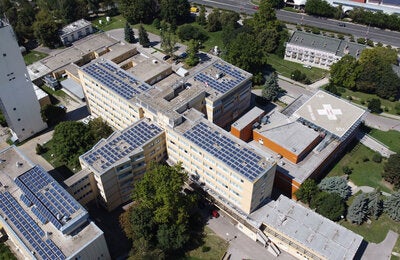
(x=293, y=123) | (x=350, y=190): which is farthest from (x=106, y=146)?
(x=350, y=190)

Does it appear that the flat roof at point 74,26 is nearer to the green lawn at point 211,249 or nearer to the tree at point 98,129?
the tree at point 98,129

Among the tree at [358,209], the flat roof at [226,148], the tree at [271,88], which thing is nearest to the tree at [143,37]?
the tree at [271,88]

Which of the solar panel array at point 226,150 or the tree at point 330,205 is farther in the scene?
the tree at point 330,205

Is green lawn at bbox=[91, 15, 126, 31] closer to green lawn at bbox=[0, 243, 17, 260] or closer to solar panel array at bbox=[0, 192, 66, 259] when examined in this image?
solar panel array at bbox=[0, 192, 66, 259]

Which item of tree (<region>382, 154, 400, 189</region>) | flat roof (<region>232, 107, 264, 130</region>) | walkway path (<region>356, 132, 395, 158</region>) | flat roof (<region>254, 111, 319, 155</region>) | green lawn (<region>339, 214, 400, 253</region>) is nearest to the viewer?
green lawn (<region>339, 214, 400, 253</region>)

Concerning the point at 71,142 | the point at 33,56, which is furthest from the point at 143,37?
the point at 71,142

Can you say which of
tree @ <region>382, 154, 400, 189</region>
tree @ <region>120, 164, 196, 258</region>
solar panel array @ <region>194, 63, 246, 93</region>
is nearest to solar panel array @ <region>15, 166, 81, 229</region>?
tree @ <region>120, 164, 196, 258</region>
